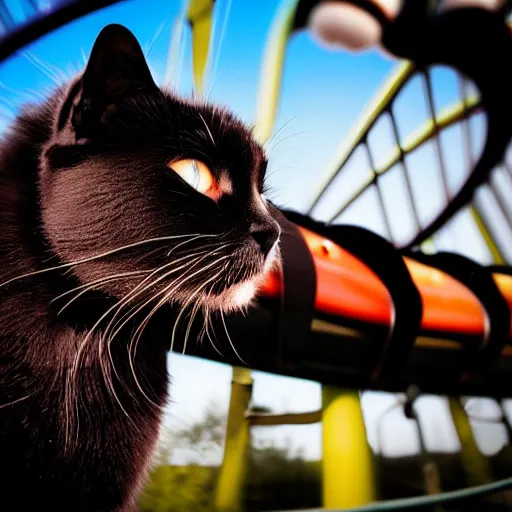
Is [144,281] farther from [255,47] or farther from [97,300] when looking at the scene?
[255,47]

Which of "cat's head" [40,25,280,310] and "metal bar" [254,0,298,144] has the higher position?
"metal bar" [254,0,298,144]

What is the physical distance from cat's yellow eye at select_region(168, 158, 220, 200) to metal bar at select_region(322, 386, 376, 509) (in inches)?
7.8

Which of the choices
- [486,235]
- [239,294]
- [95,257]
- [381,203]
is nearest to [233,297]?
[239,294]

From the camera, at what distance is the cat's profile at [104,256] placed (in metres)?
0.29

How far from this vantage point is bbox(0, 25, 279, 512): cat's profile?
0.96 ft

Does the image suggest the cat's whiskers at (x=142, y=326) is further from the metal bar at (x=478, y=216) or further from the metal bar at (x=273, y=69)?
the metal bar at (x=478, y=216)

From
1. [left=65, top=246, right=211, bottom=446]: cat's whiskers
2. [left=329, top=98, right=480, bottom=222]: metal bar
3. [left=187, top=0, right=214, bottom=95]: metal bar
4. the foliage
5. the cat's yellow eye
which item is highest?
[left=187, top=0, right=214, bottom=95]: metal bar

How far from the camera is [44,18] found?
42 cm

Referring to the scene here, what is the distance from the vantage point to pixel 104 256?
29cm

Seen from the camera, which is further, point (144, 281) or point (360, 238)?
point (360, 238)

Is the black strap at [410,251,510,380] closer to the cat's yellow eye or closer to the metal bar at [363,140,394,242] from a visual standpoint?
the metal bar at [363,140,394,242]

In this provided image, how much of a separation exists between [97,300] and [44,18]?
1.03 ft

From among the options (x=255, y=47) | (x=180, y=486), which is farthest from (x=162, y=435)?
(x=255, y=47)

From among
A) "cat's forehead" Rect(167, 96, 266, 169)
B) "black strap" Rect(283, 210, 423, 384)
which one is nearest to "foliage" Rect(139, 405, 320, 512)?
"black strap" Rect(283, 210, 423, 384)
